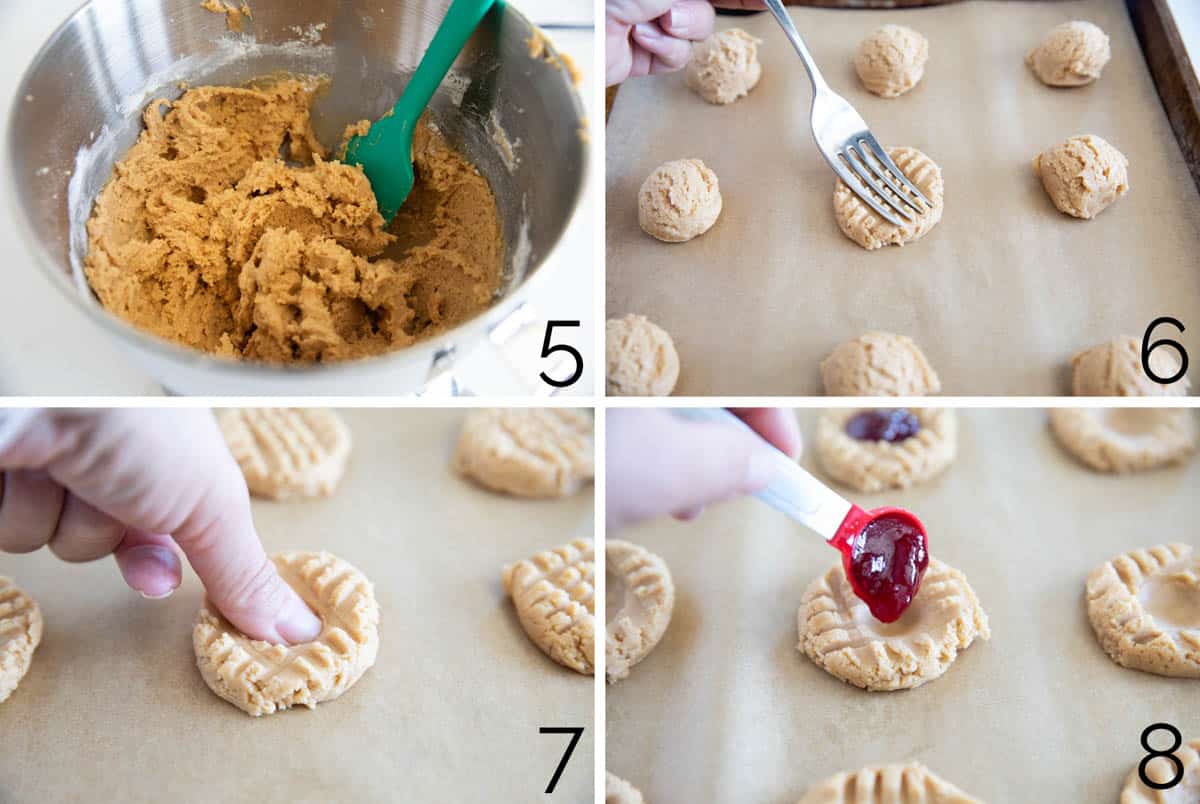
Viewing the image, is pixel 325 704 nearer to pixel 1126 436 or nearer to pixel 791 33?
pixel 791 33

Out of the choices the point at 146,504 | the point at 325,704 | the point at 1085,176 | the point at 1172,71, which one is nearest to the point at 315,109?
the point at 146,504

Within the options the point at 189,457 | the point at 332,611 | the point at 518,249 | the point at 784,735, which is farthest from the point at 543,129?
the point at 784,735

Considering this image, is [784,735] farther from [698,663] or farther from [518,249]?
[518,249]

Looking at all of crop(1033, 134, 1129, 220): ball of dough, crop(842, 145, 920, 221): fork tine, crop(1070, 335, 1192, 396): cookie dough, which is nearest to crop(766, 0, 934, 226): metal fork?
crop(842, 145, 920, 221): fork tine

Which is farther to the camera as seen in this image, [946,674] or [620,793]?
[946,674]

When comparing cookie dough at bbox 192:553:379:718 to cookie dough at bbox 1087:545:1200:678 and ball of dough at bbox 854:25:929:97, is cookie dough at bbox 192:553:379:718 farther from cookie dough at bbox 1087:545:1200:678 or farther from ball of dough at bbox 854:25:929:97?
ball of dough at bbox 854:25:929:97

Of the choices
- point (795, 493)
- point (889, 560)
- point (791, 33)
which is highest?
point (791, 33)

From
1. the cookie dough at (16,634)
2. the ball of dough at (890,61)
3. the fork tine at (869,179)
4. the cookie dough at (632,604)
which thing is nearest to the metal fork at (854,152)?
the fork tine at (869,179)

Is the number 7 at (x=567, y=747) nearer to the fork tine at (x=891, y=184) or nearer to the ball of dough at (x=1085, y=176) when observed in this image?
the fork tine at (x=891, y=184)
